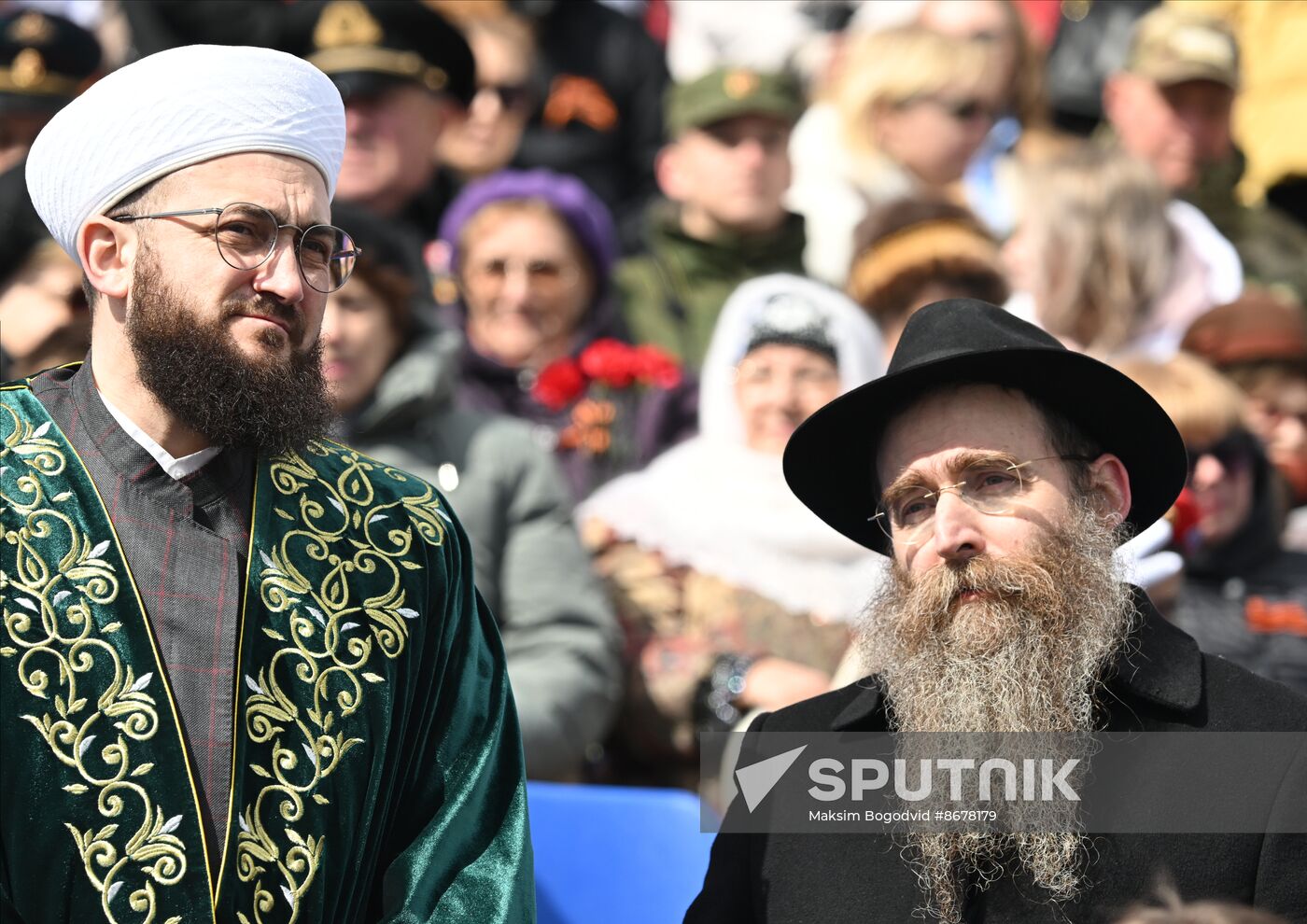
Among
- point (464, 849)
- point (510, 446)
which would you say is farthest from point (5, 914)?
point (510, 446)

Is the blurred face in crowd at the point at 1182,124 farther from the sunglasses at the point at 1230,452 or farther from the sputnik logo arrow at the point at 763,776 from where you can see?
the sputnik logo arrow at the point at 763,776

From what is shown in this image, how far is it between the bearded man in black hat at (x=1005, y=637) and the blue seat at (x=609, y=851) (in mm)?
814

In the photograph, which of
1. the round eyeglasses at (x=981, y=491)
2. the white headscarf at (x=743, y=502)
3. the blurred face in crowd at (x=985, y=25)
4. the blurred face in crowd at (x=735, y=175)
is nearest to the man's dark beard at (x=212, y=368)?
the round eyeglasses at (x=981, y=491)

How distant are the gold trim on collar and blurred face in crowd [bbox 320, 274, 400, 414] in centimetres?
144

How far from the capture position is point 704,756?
5.48 meters

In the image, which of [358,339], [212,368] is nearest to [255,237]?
[212,368]

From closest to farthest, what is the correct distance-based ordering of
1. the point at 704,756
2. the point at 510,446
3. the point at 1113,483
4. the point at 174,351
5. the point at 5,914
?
the point at 5,914 → the point at 174,351 → the point at 1113,483 → the point at 704,756 → the point at 510,446

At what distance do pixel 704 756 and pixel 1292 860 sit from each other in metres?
2.51

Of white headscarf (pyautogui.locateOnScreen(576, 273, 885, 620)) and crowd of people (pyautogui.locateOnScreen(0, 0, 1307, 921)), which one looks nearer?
crowd of people (pyautogui.locateOnScreen(0, 0, 1307, 921))

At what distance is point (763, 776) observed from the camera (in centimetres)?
368

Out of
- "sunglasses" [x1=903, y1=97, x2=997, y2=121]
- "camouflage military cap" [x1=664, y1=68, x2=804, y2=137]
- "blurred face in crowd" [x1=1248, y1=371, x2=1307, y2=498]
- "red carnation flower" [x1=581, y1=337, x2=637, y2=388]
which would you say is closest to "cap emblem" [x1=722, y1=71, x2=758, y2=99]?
"camouflage military cap" [x1=664, y1=68, x2=804, y2=137]

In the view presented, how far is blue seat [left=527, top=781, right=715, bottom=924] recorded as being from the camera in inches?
176

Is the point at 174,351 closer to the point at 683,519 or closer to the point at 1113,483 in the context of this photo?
the point at 1113,483

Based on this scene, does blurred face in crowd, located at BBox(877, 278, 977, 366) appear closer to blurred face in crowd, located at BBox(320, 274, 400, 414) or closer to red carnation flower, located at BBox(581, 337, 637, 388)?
red carnation flower, located at BBox(581, 337, 637, 388)
